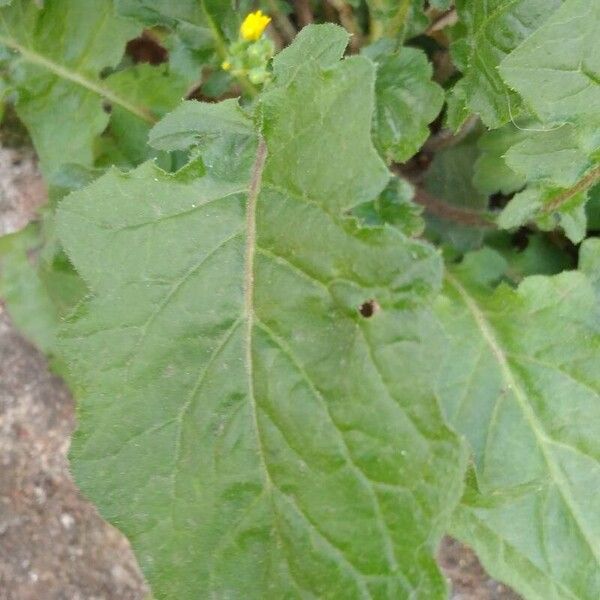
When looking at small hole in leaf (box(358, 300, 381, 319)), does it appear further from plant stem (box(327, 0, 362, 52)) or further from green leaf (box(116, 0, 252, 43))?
plant stem (box(327, 0, 362, 52))

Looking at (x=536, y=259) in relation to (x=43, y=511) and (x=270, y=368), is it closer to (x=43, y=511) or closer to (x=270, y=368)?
(x=270, y=368)

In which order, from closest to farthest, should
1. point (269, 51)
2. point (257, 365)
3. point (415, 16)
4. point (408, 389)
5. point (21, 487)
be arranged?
point (408, 389) → point (257, 365) → point (269, 51) → point (415, 16) → point (21, 487)

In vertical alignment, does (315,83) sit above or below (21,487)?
above

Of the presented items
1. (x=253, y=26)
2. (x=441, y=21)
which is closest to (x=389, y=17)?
(x=441, y=21)

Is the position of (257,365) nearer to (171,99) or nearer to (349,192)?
(349,192)

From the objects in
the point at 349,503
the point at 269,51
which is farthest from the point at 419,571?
the point at 269,51
